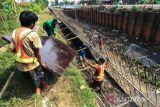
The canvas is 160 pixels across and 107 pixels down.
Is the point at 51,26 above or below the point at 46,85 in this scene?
above

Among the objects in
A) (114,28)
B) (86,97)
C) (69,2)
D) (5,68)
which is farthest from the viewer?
(69,2)

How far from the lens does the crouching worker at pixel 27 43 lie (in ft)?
12.4

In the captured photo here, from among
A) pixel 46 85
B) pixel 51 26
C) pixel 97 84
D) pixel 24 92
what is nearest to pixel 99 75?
pixel 97 84

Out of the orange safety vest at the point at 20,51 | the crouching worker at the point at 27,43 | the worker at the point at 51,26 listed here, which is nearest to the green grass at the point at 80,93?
the crouching worker at the point at 27,43

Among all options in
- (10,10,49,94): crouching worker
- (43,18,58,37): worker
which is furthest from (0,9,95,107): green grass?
(43,18,58,37): worker

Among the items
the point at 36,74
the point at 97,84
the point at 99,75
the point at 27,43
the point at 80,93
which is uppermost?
the point at 27,43

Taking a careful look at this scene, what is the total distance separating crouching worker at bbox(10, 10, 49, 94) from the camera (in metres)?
3.78

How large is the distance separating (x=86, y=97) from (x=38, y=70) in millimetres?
1458

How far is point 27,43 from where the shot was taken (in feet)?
12.7

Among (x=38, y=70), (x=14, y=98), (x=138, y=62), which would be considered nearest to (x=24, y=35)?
(x=38, y=70)

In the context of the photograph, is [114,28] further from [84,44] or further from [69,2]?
[69,2]

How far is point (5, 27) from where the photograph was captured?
425 inches

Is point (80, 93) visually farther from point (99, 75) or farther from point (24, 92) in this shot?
point (99, 75)

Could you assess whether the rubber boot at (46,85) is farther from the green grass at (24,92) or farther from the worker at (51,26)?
the worker at (51,26)
